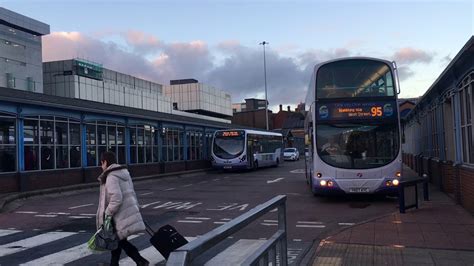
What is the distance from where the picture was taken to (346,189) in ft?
48.8

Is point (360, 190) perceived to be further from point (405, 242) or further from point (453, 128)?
point (405, 242)

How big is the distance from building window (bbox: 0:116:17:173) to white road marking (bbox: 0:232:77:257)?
9775 millimetres

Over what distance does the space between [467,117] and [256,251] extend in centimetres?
978

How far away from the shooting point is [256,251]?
4.35 metres

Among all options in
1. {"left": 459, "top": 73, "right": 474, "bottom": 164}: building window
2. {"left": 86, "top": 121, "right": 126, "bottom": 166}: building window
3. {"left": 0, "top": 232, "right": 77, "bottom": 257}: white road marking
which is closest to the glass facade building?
{"left": 86, "top": 121, "right": 126, "bottom": 166}: building window

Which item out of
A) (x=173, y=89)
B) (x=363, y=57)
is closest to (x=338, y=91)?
(x=363, y=57)

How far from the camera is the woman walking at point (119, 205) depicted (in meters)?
6.49

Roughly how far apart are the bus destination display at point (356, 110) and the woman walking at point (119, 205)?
9507 mm

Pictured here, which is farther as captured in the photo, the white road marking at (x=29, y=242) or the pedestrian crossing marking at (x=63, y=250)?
the white road marking at (x=29, y=242)

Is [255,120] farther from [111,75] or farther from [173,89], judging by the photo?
[111,75]

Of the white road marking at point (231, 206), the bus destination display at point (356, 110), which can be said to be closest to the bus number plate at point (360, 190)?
the bus destination display at point (356, 110)

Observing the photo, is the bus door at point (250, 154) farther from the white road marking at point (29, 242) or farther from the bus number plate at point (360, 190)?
the white road marking at point (29, 242)

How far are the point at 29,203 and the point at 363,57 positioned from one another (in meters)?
11.8

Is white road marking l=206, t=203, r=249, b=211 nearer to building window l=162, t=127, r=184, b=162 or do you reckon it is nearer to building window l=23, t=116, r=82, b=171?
building window l=23, t=116, r=82, b=171
